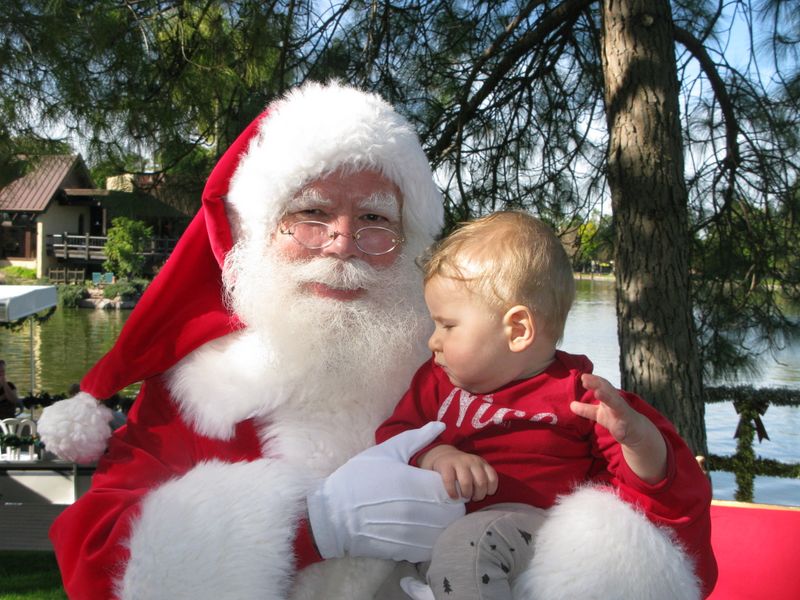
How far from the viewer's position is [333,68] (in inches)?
170

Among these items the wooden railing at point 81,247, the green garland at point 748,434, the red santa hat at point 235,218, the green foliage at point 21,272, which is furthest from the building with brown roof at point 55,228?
the red santa hat at point 235,218

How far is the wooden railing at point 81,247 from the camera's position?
26.2 m

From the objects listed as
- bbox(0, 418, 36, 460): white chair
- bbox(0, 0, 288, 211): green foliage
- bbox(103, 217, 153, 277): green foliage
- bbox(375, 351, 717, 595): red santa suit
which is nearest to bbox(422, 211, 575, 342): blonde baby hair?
bbox(375, 351, 717, 595): red santa suit

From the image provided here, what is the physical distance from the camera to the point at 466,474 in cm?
132

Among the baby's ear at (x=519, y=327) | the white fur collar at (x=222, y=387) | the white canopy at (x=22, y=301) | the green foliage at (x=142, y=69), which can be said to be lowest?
the white canopy at (x=22, y=301)

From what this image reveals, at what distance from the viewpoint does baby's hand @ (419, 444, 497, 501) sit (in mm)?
1318

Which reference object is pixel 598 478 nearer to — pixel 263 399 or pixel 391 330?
pixel 391 330

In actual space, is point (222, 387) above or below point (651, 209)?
below

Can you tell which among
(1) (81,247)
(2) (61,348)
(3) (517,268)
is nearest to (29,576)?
(3) (517,268)

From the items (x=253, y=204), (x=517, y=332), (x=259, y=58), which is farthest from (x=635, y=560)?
(x=259, y=58)

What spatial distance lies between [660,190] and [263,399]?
2578 millimetres

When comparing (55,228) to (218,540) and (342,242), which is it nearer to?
(342,242)

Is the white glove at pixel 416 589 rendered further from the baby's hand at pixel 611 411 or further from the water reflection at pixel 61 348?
the water reflection at pixel 61 348

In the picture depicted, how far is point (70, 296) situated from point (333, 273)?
81.9 ft
